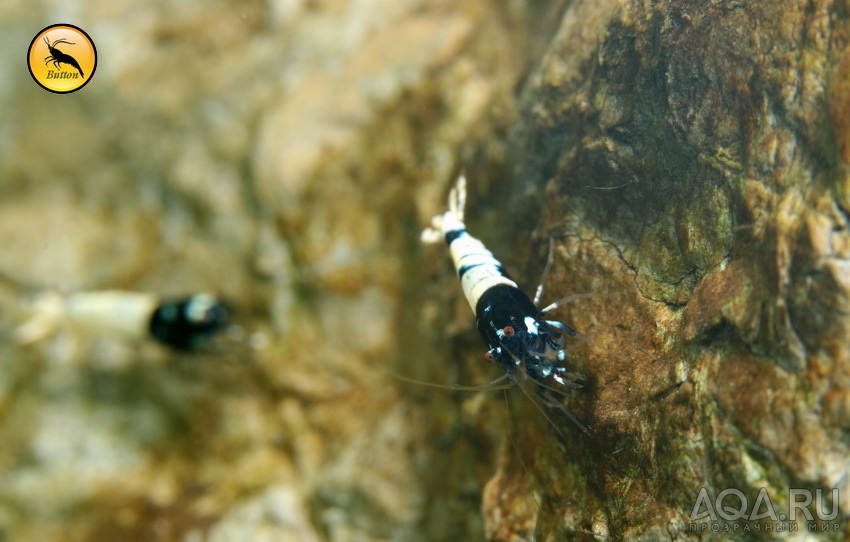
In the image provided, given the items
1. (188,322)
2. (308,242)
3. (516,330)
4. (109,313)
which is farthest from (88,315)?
(516,330)

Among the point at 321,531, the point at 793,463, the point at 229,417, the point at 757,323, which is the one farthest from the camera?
the point at 229,417

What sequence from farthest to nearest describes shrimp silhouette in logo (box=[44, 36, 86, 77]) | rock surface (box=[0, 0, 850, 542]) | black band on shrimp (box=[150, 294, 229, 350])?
black band on shrimp (box=[150, 294, 229, 350]), shrimp silhouette in logo (box=[44, 36, 86, 77]), rock surface (box=[0, 0, 850, 542])

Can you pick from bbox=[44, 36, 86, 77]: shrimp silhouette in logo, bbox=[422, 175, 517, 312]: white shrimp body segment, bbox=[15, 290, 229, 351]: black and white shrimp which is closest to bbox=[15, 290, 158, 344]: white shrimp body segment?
bbox=[15, 290, 229, 351]: black and white shrimp

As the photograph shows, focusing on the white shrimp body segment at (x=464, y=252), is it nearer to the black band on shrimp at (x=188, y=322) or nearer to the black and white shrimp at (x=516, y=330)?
the black and white shrimp at (x=516, y=330)

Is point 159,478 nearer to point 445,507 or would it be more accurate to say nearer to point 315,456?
point 315,456

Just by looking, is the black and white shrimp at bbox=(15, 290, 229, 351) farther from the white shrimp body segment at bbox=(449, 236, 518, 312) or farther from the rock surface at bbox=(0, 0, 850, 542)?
the white shrimp body segment at bbox=(449, 236, 518, 312)

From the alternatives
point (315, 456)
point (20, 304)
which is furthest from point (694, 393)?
point (20, 304)
